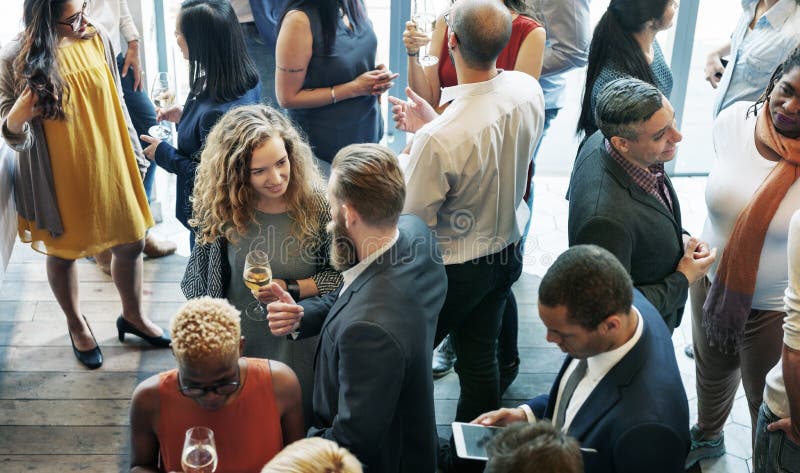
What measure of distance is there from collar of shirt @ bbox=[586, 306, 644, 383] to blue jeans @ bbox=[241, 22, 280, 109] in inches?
109

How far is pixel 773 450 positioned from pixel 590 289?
863 millimetres

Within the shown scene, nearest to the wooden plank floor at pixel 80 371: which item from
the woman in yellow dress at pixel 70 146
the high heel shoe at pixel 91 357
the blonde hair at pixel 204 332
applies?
the high heel shoe at pixel 91 357

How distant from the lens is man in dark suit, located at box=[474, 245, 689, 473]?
5.61 ft

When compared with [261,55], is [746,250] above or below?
below

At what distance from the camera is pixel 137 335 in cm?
376

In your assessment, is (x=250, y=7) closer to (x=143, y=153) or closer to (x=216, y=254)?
(x=143, y=153)

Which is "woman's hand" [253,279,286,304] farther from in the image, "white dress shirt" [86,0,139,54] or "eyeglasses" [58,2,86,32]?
"white dress shirt" [86,0,139,54]

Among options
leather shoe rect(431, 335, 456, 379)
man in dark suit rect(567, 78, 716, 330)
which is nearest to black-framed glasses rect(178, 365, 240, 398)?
man in dark suit rect(567, 78, 716, 330)

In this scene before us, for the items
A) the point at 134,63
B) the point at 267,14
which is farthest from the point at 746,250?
the point at 134,63

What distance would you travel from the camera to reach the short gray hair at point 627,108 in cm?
240

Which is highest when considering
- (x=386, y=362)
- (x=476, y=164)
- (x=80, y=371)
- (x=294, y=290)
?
(x=476, y=164)

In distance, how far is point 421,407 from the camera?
2172 millimetres

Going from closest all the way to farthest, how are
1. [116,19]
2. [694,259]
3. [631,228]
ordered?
[631,228] → [694,259] → [116,19]

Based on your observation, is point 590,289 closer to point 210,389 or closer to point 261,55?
point 210,389
